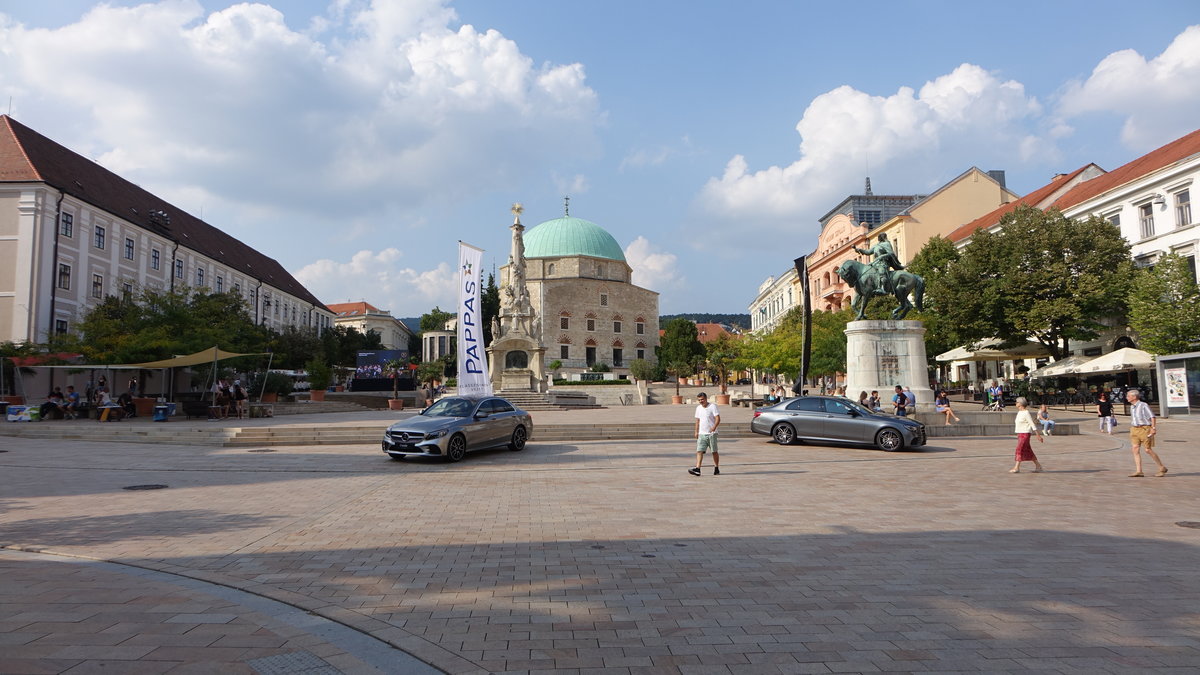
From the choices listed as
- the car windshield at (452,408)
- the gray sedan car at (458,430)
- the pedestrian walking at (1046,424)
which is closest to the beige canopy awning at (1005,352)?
the pedestrian walking at (1046,424)

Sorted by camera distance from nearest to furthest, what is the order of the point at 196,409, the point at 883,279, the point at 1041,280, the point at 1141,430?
the point at 1141,430
the point at 883,279
the point at 196,409
the point at 1041,280

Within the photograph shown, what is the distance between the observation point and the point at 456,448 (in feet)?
49.0

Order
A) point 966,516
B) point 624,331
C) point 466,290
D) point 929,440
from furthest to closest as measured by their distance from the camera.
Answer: point 624,331, point 466,290, point 929,440, point 966,516

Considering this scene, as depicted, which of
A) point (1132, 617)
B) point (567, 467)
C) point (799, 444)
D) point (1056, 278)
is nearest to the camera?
point (1132, 617)

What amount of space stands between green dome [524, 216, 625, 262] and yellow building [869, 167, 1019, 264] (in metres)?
37.4

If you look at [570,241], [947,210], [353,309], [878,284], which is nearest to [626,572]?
[878,284]

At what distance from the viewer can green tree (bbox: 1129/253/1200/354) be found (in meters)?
28.2

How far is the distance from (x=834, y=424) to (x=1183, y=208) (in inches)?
1093

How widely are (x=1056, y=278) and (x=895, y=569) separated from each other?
1378 inches

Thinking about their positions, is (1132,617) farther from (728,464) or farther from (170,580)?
(728,464)

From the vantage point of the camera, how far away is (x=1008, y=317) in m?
35.6

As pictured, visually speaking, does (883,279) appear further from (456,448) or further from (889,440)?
(456,448)

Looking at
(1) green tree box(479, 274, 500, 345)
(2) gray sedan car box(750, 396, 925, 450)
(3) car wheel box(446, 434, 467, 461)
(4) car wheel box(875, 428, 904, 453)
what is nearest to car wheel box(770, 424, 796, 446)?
(2) gray sedan car box(750, 396, 925, 450)

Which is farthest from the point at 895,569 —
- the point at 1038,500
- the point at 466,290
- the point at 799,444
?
the point at 466,290
